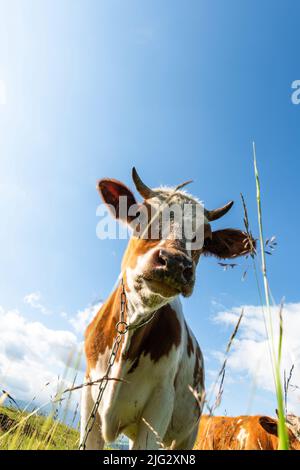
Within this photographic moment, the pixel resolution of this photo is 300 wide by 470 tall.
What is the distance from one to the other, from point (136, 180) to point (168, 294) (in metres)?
2.02

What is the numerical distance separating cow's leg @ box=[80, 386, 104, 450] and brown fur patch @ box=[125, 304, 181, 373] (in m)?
0.69

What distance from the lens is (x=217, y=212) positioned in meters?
5.73

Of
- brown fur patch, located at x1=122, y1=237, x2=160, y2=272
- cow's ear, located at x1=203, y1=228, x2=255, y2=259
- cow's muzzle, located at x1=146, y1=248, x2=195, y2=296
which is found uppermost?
cow's ear, located at x1=203, y1=228, x2=255, y2=259

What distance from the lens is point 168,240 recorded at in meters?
4.29

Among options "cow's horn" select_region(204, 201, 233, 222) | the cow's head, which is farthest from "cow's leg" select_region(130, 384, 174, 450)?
"cow's horn" select_region(204, 201, 233, 222)

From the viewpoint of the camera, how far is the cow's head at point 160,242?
3.89 metres

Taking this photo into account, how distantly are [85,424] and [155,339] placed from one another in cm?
126

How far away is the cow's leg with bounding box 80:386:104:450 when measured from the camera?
4618 millimetres

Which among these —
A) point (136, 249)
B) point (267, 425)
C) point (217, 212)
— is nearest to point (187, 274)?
point (136, 249)

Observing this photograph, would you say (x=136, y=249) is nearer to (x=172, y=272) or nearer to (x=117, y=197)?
(x=172, y=272)

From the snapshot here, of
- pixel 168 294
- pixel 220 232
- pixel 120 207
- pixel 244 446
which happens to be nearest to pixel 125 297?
pixel 168 294

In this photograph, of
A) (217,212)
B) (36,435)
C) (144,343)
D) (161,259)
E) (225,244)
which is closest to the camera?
(36,435)

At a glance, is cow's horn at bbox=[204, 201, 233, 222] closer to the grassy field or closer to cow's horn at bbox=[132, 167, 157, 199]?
cow's horn at bbox=[132, 167, 157, 199]

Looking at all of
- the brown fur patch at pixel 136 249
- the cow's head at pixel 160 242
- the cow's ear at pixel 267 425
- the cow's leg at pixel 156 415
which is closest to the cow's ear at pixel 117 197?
the cow's head at pixel 160 242
